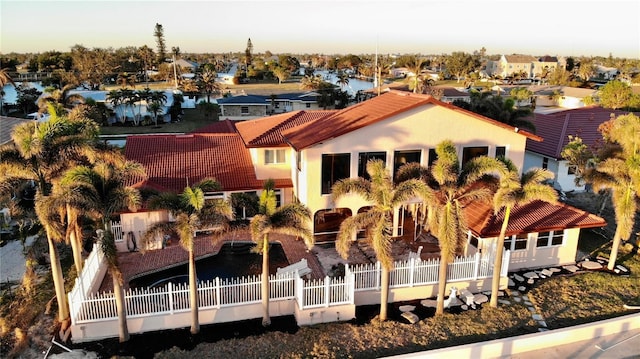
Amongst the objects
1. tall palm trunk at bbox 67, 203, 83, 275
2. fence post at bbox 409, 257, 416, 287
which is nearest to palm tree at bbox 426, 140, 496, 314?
fence post at bbox 409, 257, 416, 287

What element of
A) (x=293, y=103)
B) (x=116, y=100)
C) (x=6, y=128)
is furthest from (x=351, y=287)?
(x=293, y=103)

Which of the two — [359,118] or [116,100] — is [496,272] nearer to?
[359,118]

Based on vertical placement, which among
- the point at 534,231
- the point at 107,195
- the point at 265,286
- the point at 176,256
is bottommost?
the point at 176,256

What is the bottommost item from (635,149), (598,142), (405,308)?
(405,308)

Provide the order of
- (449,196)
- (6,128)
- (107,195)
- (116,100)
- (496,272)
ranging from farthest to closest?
(116,100), (6,128), (496,272), (449,196), (107,195)

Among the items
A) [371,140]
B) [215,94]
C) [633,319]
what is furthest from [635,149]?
[215,94]

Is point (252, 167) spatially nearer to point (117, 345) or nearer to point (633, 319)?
point (117, 345)

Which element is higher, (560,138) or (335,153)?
(335,153)
